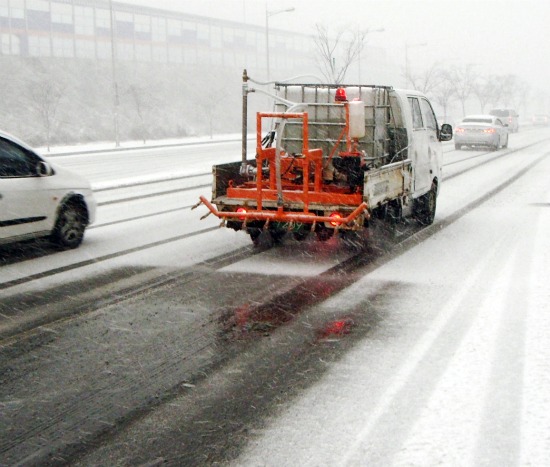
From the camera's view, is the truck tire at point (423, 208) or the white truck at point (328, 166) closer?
the white truck at point (328, 166)

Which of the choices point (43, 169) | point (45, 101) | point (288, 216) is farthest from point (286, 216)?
point (45, 101)

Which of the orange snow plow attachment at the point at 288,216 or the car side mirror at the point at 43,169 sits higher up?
Result: the car side mirror at the point at 43,169

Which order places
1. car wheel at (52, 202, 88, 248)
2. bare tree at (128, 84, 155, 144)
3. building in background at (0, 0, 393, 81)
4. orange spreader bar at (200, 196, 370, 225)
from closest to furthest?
orange spreader bar at (200, 196, 370, 225)
car wheel at (52, 202, 88, 248)
bare tree at (128, 84, 155, 144)
building in background at (0, 0, 393, 81)

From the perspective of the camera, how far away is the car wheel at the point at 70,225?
1023 centimetres

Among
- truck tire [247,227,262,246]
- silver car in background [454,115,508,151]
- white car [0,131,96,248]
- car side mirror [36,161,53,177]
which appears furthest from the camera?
silver car in background [454,115,508,151]

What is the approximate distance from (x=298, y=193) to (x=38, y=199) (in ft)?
11.0

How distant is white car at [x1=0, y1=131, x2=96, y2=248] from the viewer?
30.9 ft

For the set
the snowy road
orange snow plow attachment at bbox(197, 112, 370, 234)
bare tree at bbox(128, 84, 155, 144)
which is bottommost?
the snowy road

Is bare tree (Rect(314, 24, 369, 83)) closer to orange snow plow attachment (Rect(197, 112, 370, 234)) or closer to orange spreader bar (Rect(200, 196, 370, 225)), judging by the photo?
orange snow plow attachment (Rect(197, 112, 370, 234))

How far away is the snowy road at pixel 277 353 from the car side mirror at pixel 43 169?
1.03m

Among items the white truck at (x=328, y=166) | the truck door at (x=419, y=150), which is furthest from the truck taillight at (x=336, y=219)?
the truck door at (x=419, y=150)

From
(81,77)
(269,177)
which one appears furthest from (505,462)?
(81,77)

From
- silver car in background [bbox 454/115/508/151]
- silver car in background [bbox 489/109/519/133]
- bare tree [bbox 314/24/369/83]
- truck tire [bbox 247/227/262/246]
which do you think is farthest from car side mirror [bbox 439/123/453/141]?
silver car in background [bbox 489/109/519/133]

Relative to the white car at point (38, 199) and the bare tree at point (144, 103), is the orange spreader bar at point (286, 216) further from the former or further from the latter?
the bare tree at point (144, 103)
